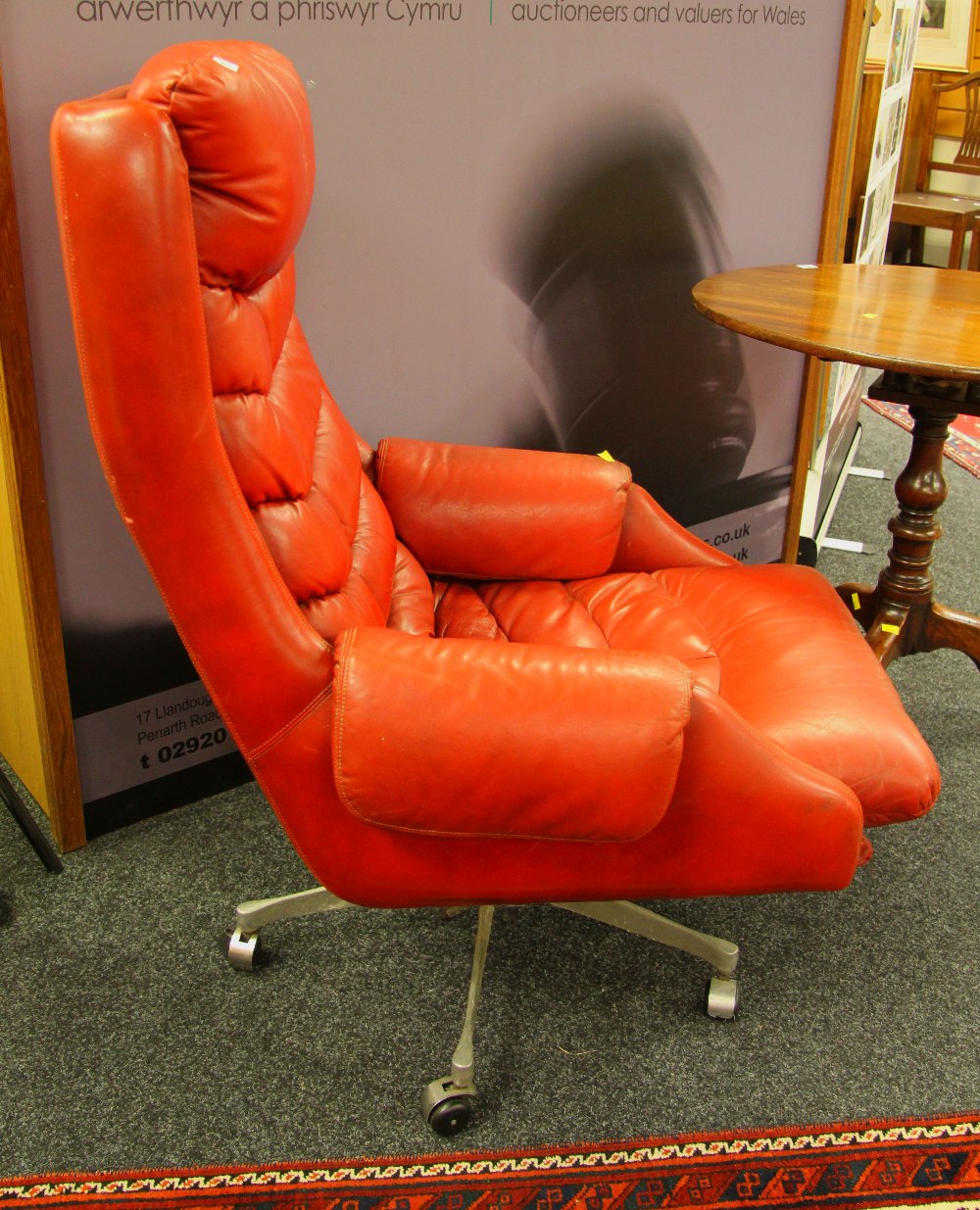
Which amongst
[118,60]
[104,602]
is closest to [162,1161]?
[104,602]

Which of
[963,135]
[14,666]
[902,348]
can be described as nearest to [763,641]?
[902,348]

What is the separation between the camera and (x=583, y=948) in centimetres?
176

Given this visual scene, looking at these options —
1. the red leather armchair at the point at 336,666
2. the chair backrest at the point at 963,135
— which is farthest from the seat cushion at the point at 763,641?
the chair backrest at the point at 963,135

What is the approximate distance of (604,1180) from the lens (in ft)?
4.61

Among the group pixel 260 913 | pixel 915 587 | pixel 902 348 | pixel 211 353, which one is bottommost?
pixel 260 913

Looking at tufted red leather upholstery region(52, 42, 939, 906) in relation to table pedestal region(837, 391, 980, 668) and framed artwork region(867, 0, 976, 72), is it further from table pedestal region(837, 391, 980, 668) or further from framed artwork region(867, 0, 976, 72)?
framed artwork region(867, 0, 976, 72)

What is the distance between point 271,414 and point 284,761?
374 mm

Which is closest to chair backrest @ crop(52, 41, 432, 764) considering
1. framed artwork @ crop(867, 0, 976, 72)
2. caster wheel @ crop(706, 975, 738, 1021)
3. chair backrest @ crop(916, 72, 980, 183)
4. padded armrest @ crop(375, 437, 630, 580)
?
padded armrest @ crop(375, 437, 630, 580)

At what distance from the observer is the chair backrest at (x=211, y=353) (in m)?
1.02

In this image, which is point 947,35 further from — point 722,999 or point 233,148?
point 233,148

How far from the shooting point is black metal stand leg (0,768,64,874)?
1819 mm

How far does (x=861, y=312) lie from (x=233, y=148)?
131 centimetres

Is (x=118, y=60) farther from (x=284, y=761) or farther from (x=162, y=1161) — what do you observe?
(x=162, y=1161)

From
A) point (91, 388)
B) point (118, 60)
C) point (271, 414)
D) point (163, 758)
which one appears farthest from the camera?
point (163, 758)
